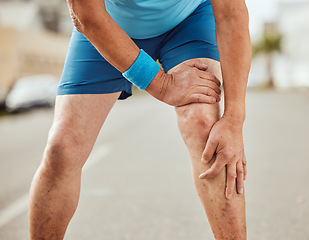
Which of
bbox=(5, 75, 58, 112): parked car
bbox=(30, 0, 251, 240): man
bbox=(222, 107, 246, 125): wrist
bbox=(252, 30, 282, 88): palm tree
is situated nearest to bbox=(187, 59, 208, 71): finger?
bbox=(30, 0, 251, 240): man

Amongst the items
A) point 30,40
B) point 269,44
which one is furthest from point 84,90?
point 269,44

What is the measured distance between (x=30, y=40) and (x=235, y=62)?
3482 centimetres

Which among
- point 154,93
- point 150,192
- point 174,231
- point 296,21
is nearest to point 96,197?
point 150,192

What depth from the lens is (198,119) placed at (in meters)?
1.91

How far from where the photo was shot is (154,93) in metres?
1.95

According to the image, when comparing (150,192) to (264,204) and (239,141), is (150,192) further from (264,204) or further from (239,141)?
(239,141)

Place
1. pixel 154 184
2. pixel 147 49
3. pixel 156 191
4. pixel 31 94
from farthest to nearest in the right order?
pixel 31 94 < pixel 154 184 < pixel 156 191 < pixel 147 49

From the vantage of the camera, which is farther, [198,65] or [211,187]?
[198,65]

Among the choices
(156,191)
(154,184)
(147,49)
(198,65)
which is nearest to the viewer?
(198,65)

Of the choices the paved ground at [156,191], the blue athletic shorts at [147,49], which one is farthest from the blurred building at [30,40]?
the blue athletic shorts at [147,49]

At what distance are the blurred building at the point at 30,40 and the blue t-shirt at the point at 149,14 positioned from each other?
2142cm

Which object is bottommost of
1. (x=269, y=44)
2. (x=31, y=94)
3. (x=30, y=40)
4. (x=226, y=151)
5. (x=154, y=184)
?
(x=269, y=44)

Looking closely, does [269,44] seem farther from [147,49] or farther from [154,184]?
[147,49]

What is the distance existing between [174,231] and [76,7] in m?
2.17
